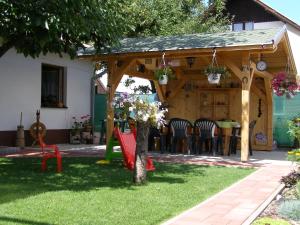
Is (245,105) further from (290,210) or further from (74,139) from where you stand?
(74,139)

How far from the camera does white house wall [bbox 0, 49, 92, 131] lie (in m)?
13.5

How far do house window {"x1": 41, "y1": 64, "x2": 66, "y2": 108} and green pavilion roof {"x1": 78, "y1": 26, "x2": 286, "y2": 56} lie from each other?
3216 millimetres

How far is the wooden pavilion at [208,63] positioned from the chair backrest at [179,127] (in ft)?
5.28

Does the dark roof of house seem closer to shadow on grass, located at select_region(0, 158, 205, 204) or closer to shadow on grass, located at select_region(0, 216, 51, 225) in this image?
shadow on grass, located at select_region(0, 158, 205, 204)

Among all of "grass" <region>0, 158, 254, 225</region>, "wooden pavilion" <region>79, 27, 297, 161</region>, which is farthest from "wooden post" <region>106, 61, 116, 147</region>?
"grass" <region>0, 158, 254, 225</region>

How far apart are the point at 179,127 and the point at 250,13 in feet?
59.9

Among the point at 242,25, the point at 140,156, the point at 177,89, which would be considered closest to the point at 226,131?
the point at 177,89

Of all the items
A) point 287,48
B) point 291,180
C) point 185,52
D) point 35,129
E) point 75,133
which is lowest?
point 291,180

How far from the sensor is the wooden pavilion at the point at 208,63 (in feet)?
36.5

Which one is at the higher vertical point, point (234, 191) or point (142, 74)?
point (142, 74)

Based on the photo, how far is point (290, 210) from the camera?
5.82 metres

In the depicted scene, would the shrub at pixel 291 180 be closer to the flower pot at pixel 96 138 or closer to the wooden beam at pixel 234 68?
the wooden beam at pixel 234 68

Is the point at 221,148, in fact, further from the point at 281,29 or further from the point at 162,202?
the point at 162,202

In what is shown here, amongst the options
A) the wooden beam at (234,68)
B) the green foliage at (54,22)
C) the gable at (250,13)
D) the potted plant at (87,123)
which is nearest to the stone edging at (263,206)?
the wooden beam at (234,68)
